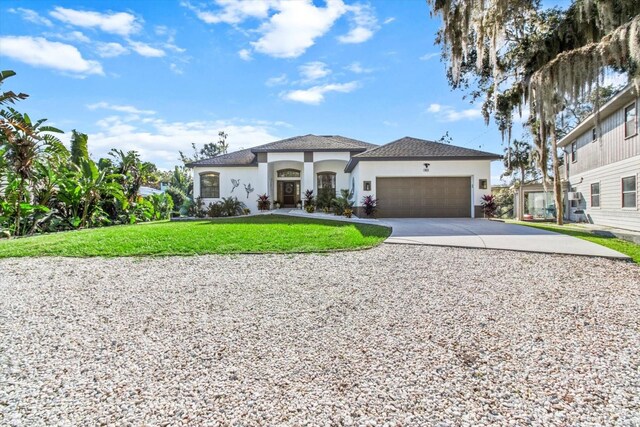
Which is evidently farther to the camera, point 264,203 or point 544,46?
point 264,203

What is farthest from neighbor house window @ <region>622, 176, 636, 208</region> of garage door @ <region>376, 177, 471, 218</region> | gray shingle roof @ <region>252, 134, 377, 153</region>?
gray shingle roof @ <region>252, 134, 377, 153</region>

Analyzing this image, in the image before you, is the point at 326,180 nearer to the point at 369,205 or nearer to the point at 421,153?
the point at 369,205

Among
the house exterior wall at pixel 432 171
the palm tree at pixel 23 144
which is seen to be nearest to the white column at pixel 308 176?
the house exterior wall at pixel 432 171

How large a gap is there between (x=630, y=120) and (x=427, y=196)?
7570 mm

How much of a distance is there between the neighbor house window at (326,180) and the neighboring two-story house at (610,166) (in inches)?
499

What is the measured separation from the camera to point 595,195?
15.2m

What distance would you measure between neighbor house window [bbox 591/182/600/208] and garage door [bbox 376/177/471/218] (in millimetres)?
5593

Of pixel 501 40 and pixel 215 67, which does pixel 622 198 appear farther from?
pixel 215 67

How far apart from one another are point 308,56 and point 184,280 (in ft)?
44.1

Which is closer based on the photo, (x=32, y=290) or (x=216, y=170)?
(x=32, y=290)

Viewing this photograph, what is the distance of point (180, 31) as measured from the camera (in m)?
10.3

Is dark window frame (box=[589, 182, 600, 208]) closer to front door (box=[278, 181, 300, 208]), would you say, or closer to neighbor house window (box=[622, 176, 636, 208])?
neighbor house window (box=[622, 176, 636, 208])

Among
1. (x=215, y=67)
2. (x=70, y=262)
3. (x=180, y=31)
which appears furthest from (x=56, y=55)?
(x=70, y=262)

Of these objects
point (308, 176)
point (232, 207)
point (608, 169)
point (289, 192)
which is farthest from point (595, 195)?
point (232, 207)
